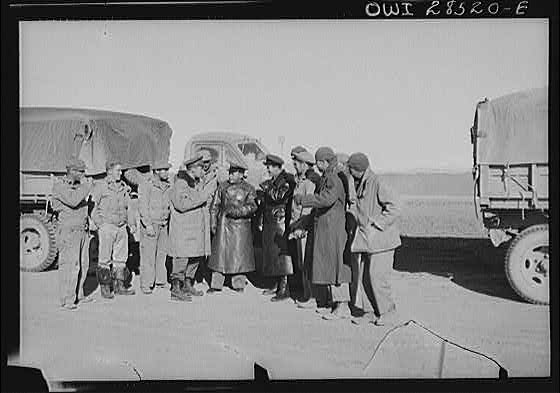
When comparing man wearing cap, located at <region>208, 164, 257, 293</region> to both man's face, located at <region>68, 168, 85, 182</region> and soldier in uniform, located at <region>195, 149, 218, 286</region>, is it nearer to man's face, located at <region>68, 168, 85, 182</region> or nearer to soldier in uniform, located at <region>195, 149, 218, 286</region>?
soldier in uniform, located at <region>195, 149, 218, 286</region>

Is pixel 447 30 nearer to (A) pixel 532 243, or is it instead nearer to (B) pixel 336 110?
(B) pixel 336 110

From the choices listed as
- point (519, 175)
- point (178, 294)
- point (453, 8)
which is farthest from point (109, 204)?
point (519, 175)

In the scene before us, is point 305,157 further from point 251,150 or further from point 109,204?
point 109,204

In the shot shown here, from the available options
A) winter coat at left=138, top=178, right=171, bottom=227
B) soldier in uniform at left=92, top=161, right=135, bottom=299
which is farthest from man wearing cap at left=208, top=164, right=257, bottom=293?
soldier in uniform at left=92, top=161, right=135, bottom=299

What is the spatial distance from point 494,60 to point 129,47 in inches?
95.9

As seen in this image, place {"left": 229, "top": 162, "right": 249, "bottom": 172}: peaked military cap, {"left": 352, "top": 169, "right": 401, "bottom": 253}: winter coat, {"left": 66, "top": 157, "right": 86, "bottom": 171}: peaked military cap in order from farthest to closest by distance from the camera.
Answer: {"left": 66, "top": 157, "right": 86, "bottom": 171}: peaked military cap < {"left": 229, "top": 162, "right": 249, "bottom": 172}: peaked military cap < {"left": 352, "top": 169, "right": 401, "bottom": 253}: winter coat

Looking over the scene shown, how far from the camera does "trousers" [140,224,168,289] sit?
5.99m

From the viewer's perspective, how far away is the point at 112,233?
593 centimetres

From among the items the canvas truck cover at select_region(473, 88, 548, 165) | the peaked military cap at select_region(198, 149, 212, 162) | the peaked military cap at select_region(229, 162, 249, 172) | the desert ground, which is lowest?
the desert ground

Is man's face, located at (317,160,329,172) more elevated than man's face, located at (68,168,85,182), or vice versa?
man's face, located at (317,160,329,172)

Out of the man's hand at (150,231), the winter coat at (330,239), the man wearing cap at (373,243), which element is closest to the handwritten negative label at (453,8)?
the man wearing cap at (373,243)

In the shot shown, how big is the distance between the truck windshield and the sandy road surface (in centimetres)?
95

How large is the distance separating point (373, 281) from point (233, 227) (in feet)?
3.30

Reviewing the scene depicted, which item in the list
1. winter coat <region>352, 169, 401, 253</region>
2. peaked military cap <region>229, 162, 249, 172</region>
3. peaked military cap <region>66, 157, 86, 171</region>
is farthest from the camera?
→ peaked military cap <region>66, 157, 86, 171</region>
